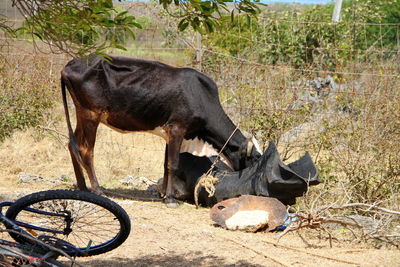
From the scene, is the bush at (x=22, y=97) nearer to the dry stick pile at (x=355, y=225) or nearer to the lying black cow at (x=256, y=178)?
the lying black cow at (x=256, y=178)

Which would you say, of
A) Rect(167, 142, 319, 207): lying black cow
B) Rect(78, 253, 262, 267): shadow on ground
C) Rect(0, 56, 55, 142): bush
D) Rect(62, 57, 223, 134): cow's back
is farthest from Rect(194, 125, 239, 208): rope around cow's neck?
Rect(0, 56, 55, 142): bush

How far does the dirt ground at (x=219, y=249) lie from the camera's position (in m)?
5.42

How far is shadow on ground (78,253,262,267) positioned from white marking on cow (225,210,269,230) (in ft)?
3.88

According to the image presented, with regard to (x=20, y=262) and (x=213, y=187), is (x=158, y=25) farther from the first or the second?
(x=20, y=262)

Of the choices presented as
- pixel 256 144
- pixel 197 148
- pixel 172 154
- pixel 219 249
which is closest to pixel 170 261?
pixel 219 249

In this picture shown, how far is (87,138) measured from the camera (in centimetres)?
844

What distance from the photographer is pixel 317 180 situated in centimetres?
702

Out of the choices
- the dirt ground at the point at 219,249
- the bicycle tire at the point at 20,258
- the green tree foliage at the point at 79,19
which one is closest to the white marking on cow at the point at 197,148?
the dirt ground at the point at 219,249

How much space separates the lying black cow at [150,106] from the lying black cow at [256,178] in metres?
0.21

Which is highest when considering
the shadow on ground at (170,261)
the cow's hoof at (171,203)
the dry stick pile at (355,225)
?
the dry stick pile at (355,225)

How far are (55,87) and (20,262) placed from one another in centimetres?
761

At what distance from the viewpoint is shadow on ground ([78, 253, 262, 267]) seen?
5211 millimetres

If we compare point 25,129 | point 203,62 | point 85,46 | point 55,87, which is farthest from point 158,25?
point 85,46

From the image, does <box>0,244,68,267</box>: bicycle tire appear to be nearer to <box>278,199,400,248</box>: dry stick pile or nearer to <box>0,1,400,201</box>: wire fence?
<box>278,199,400,248</box>: dry stick pile
